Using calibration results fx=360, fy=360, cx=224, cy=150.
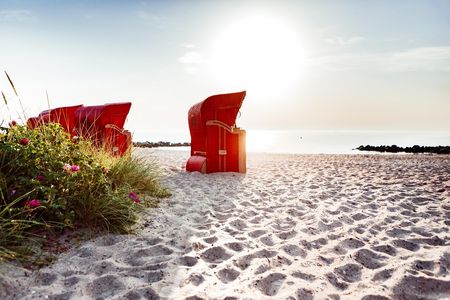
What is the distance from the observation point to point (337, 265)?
9.21 ft

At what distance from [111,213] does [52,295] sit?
4.17 feet

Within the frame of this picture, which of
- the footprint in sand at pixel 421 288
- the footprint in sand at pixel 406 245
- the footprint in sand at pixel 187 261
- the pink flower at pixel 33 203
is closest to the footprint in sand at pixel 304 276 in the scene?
the footprint in sand at pixel 421 288

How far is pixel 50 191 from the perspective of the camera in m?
3.08

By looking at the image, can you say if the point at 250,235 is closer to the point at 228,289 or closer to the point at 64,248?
the point at 228,289

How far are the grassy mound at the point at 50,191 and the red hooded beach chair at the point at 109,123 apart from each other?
4760 millimetres

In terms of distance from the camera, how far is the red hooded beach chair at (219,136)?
317 inches

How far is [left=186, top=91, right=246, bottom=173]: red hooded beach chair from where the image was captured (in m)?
8.05

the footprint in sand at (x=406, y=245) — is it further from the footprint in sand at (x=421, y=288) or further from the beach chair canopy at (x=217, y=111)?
the beach chair canopy at (x=217, y=111)

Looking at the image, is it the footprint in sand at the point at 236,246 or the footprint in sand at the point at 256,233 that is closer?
the footprint in sand at the point at 236,246

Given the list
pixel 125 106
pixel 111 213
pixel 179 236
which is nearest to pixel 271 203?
pixel 179 236

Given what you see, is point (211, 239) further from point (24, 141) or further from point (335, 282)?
point (24, 141)

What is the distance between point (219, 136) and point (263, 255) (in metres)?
5.32

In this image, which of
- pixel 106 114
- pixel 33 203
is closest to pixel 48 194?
pixel 33 203

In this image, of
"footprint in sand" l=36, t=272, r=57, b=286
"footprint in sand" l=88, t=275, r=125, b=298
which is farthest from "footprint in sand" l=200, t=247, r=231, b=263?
"footprint in sand" l=36, t=272, r=57, b=286
